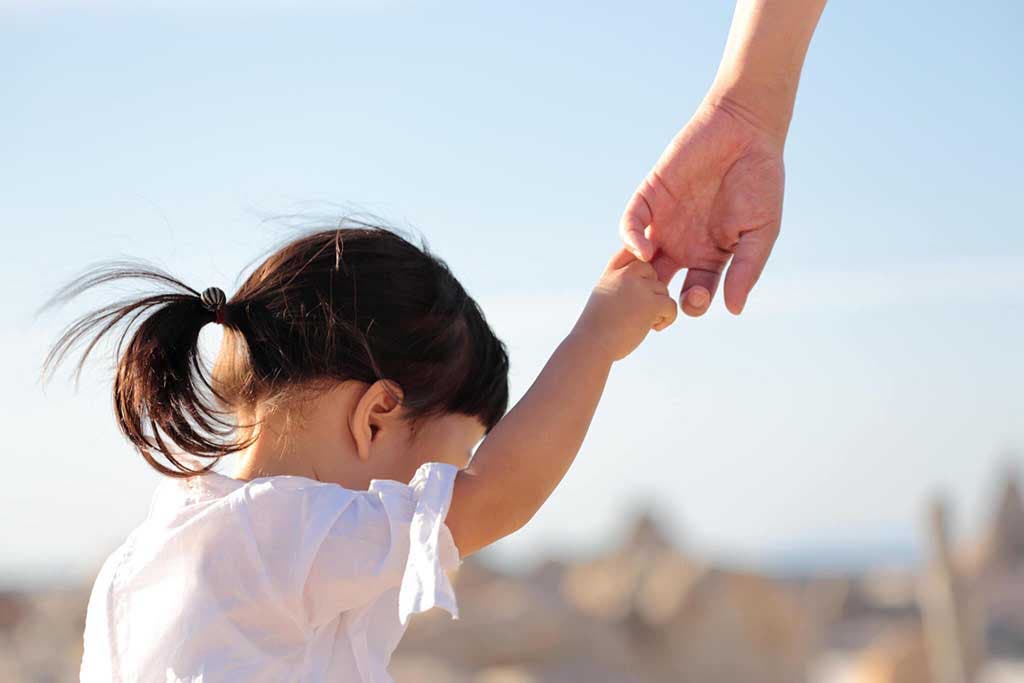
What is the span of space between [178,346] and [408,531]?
47cm

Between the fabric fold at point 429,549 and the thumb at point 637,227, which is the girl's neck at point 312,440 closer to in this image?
the fabric fold at point 429,549

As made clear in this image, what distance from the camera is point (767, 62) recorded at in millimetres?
2211

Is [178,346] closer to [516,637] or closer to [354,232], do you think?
[354,232]

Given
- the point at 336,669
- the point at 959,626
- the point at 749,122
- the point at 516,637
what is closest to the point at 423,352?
the point at 336,669

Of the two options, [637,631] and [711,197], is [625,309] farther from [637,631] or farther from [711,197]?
[637,631]

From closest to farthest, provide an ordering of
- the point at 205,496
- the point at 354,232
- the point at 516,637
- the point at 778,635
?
the point at 205,496 → the point at 354,232 → the point at 516,637 → the point at 778,635

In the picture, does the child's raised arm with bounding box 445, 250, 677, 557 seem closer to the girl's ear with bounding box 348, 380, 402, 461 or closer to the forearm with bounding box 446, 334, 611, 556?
the forearm with bounding box 446, 334, 611, 556

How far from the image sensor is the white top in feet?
5.47

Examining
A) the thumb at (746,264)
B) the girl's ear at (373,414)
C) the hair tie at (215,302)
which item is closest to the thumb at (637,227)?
the thumb at (746,264)

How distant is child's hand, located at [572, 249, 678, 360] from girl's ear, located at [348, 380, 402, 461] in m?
0.28

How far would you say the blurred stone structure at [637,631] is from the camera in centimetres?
815

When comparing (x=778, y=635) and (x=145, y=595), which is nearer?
(x=145, y=595)

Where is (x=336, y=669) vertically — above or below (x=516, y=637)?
above

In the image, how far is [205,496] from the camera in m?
1.81
